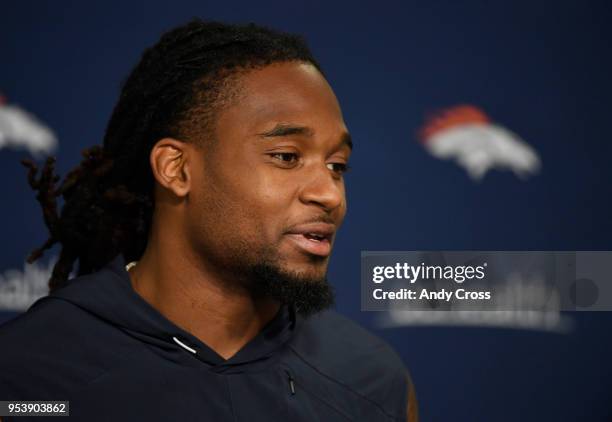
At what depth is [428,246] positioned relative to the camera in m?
1.66

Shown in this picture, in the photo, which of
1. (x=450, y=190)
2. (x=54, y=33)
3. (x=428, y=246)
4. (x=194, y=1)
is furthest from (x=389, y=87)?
(x=54, y=33)

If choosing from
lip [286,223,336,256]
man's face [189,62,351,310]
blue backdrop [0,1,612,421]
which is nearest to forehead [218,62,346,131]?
man's face [189,62,351,310]

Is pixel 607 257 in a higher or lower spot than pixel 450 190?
lower

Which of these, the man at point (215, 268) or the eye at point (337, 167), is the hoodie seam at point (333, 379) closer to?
the man at point (215, 268)

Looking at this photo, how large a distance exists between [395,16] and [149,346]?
3.78 feet

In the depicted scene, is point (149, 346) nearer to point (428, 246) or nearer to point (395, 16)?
point (428, 246)

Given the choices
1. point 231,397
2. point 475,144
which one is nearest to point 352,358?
point 231,397

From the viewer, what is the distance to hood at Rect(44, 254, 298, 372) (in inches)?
35.0

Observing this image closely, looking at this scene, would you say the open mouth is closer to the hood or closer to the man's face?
the man's face

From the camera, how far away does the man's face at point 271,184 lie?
878mm

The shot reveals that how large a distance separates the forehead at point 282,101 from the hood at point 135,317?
0.27 metres

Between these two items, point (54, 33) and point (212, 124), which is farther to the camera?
point (54, 33)

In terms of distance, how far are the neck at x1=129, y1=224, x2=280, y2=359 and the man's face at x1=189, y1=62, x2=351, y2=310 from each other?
0.10ft

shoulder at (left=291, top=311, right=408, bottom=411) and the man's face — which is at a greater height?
the man's face
